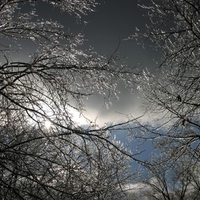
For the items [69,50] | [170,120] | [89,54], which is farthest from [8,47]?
[170,120]

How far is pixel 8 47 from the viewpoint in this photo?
4.20m

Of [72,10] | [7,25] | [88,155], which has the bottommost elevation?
[88,155]

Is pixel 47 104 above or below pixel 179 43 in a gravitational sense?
below

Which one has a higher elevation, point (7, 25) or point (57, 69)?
point (7, 25)

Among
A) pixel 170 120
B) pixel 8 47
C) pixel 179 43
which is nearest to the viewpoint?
pixel 8 47

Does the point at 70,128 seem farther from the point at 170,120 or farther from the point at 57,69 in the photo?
the point at 170,120

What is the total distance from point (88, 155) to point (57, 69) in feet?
3.87

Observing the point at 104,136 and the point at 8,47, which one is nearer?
the point at 104,136

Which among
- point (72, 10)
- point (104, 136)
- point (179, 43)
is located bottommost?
point (104, 136)

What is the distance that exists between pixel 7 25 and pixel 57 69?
1051mm

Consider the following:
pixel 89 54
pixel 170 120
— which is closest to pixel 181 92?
pixel 170 120

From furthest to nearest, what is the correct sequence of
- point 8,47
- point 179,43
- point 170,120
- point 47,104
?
point 170,120 → point 179,43 → point 8,47 → point 47,104

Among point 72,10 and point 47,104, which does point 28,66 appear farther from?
point 72,10

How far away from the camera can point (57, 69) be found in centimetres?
347
